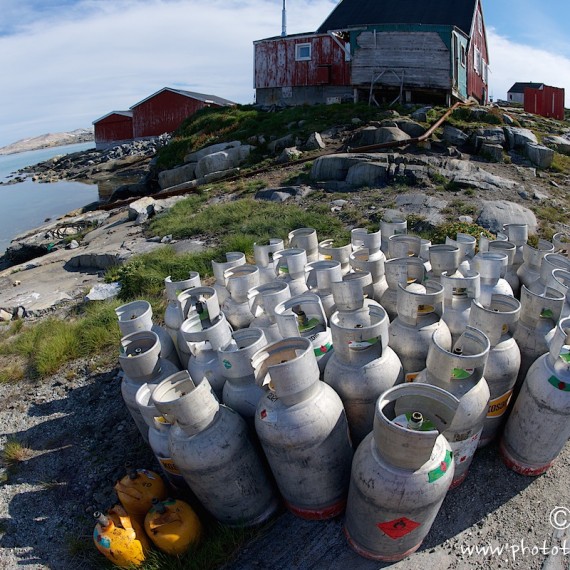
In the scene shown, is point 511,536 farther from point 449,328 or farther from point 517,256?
point 517,256

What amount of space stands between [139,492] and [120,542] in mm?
350

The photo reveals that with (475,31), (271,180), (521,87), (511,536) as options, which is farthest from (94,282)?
(521,87)

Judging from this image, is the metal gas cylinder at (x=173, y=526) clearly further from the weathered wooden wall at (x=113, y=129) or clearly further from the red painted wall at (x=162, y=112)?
the weathered wooden wall at (x=113, y=129)

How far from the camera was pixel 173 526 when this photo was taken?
2.78 metres

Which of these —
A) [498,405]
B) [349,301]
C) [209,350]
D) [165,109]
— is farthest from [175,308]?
[165,109]

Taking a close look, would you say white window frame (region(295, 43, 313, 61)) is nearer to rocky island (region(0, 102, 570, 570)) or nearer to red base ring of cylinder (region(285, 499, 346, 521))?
rocky island (region(0, 102, 570, 570))

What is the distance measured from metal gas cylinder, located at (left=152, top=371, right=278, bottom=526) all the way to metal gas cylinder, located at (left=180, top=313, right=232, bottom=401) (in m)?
0.42

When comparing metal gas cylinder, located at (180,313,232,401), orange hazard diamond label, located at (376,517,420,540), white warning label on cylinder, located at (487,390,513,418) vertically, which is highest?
metal gas cylinder, located at (180,313,232,401)

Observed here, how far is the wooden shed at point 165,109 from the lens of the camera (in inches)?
1287

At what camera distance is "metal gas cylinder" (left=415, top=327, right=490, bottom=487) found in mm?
2570

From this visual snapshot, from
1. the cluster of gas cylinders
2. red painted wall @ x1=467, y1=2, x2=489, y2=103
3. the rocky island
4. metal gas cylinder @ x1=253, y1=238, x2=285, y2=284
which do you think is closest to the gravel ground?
the rocky island

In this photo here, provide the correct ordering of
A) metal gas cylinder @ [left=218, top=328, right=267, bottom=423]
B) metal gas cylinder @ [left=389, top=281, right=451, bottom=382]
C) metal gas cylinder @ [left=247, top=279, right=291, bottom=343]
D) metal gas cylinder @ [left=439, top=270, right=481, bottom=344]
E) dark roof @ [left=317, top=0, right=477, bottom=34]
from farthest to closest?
dark roof @ [left=317, top=0, right=477, bottom=34] < metal gas cylinder @ [left=247, top=279, right=291, bottom=343] < metal gas cylinder @ [left=439, top=270, right=481, bottom=344] < metal gas cylinder @ [left=389, top=281, right=451, bottom=382] < metal gas cylinder @ [left=218, top=328, right=267, bottom=423]

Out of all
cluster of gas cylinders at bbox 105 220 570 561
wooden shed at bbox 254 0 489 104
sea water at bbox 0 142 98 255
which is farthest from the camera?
sea water at bbox 0 142 98 255

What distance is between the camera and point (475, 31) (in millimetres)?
21156
